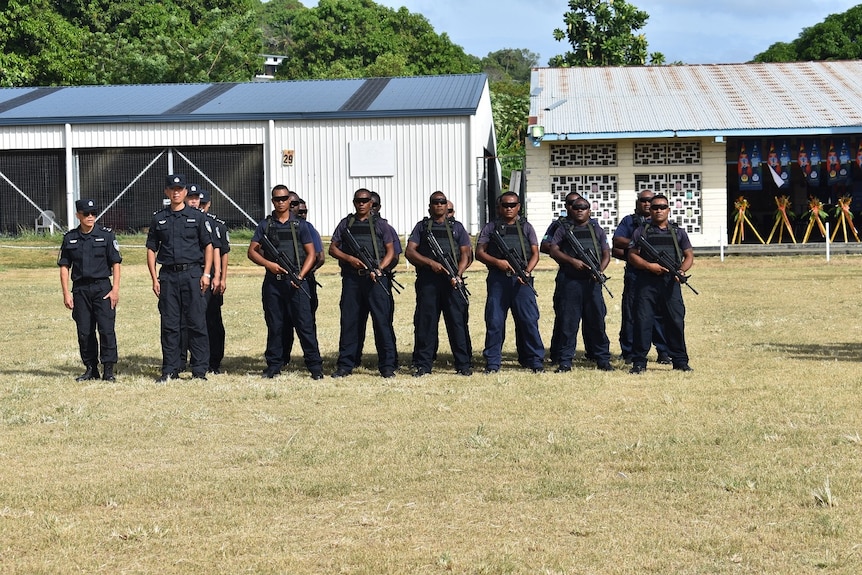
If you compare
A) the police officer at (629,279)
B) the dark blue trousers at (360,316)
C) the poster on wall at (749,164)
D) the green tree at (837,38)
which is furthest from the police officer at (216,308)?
the green tree at (837,38)

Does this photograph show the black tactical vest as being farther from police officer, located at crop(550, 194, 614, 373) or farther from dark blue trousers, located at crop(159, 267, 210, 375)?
dark blue trousers, located at crop(159, 267, 210, 375)

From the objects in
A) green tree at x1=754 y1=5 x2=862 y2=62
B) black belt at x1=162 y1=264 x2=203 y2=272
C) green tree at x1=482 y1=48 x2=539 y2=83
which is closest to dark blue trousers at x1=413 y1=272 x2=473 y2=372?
black belt at x1=162 y1=264 x2=203 y2=272

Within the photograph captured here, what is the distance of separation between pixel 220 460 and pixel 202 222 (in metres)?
3.83

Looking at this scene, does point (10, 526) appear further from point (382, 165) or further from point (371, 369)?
point (382, 165)

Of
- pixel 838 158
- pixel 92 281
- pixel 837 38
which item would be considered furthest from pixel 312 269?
pixel 837 38

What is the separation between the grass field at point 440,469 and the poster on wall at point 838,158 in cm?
1772

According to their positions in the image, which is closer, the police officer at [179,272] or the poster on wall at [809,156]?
the police officer at [179,272]

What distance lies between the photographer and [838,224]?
29562 mm

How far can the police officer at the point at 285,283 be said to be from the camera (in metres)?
11.2

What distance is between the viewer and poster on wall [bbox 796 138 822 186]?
29328 mm

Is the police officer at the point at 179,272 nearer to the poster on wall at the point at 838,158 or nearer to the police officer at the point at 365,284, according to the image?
the police officer at the point at 365,284

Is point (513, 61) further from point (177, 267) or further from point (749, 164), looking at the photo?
point (177, 267)

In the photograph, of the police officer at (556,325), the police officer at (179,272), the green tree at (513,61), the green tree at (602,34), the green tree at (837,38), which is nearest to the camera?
the police officer at (179,272)

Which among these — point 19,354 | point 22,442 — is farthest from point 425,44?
point 22,442
